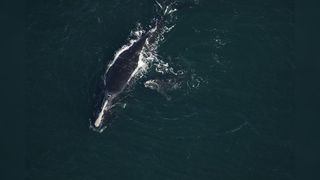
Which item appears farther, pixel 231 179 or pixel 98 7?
pixel 98 7

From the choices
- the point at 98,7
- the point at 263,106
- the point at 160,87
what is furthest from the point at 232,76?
the point at 98,7

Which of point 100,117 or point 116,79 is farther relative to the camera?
point 116,79

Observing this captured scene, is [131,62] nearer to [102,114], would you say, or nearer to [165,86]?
[165,86]

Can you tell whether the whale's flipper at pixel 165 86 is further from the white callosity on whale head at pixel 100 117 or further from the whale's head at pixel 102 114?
the white callosity on whale head at pixel 100 117

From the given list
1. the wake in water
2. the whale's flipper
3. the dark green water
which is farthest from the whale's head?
the whale's flipper

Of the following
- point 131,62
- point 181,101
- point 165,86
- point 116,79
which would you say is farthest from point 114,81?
point 181,101

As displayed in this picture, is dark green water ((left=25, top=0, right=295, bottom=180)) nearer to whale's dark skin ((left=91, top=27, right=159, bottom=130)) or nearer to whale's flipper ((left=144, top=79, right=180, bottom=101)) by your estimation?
whale's flipper ((left=144, top=79, right=180, bottom=101))

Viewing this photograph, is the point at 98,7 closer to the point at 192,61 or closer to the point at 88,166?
the point at 192,61
